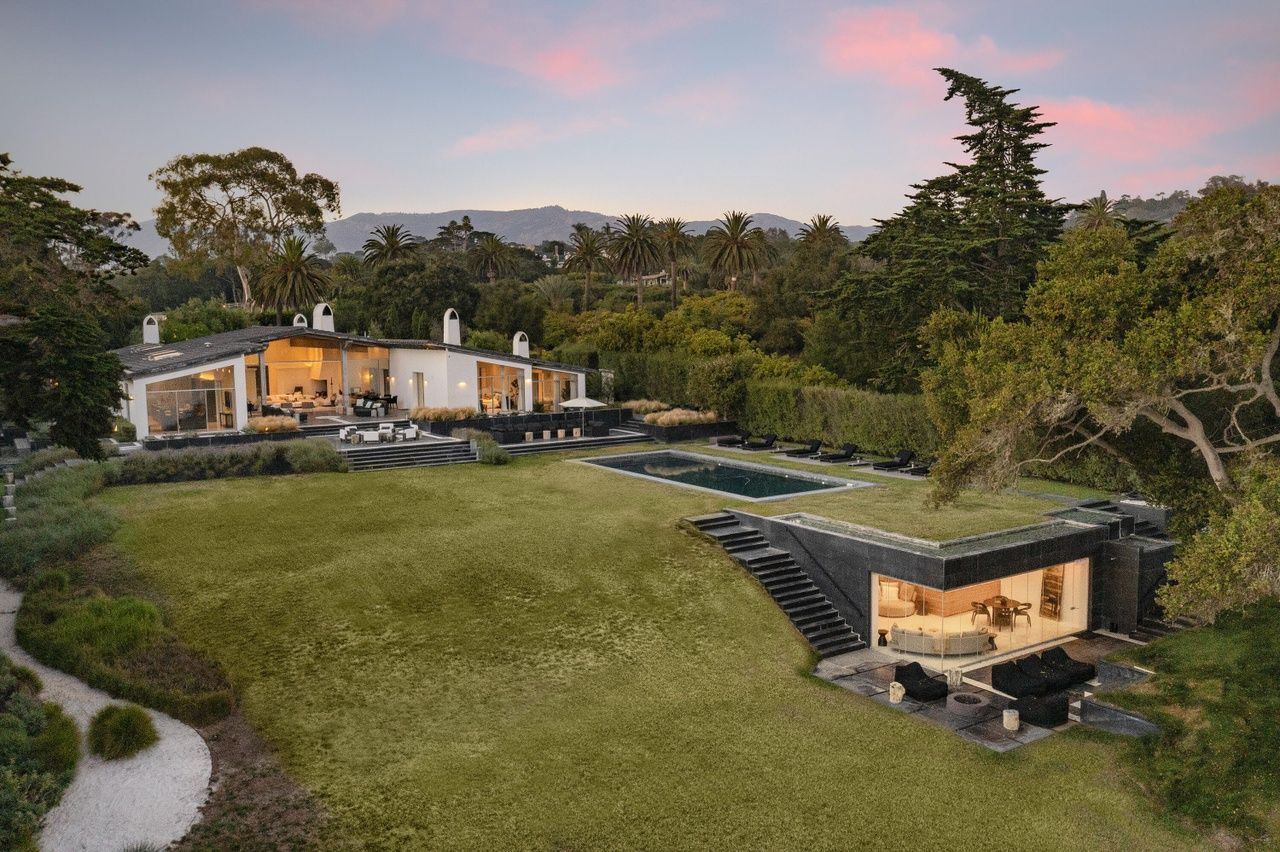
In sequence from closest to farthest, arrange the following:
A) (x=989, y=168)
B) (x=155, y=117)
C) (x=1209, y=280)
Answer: (x=1209, y=280)
(x=989, y=168)
(x=155, y=117)

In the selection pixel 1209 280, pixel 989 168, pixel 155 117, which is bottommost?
pixel 1209 280

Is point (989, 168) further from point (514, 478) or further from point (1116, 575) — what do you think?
point (514, 478)

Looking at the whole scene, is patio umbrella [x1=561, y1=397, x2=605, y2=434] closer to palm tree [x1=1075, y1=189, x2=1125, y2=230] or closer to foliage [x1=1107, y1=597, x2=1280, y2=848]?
palm tree [x1=1075, y1=189, x2=1125, y2=230]

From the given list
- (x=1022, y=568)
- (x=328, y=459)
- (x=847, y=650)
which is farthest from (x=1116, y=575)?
(x=328, y=459)

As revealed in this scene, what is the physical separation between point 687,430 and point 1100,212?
23246 millimetres

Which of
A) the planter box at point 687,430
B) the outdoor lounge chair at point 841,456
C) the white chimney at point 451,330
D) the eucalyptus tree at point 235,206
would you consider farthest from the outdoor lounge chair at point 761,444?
the eucalyptus tree at point 235,206

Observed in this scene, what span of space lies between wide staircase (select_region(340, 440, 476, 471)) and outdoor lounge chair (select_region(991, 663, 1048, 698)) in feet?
65.5

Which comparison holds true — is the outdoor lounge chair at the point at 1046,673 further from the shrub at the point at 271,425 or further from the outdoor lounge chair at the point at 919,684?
the shrub at the point at 271,425

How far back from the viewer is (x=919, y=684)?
13.3 meters

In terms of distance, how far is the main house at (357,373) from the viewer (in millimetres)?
34812

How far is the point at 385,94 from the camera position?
131 ft

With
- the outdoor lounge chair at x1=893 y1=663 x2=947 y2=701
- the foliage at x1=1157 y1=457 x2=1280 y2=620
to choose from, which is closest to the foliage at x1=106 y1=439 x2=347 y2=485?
the outdoor lounge chair at x1=893 y1=663 x2=947 y2=701

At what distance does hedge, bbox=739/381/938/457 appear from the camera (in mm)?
28344

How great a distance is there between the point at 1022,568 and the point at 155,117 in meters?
38.3
